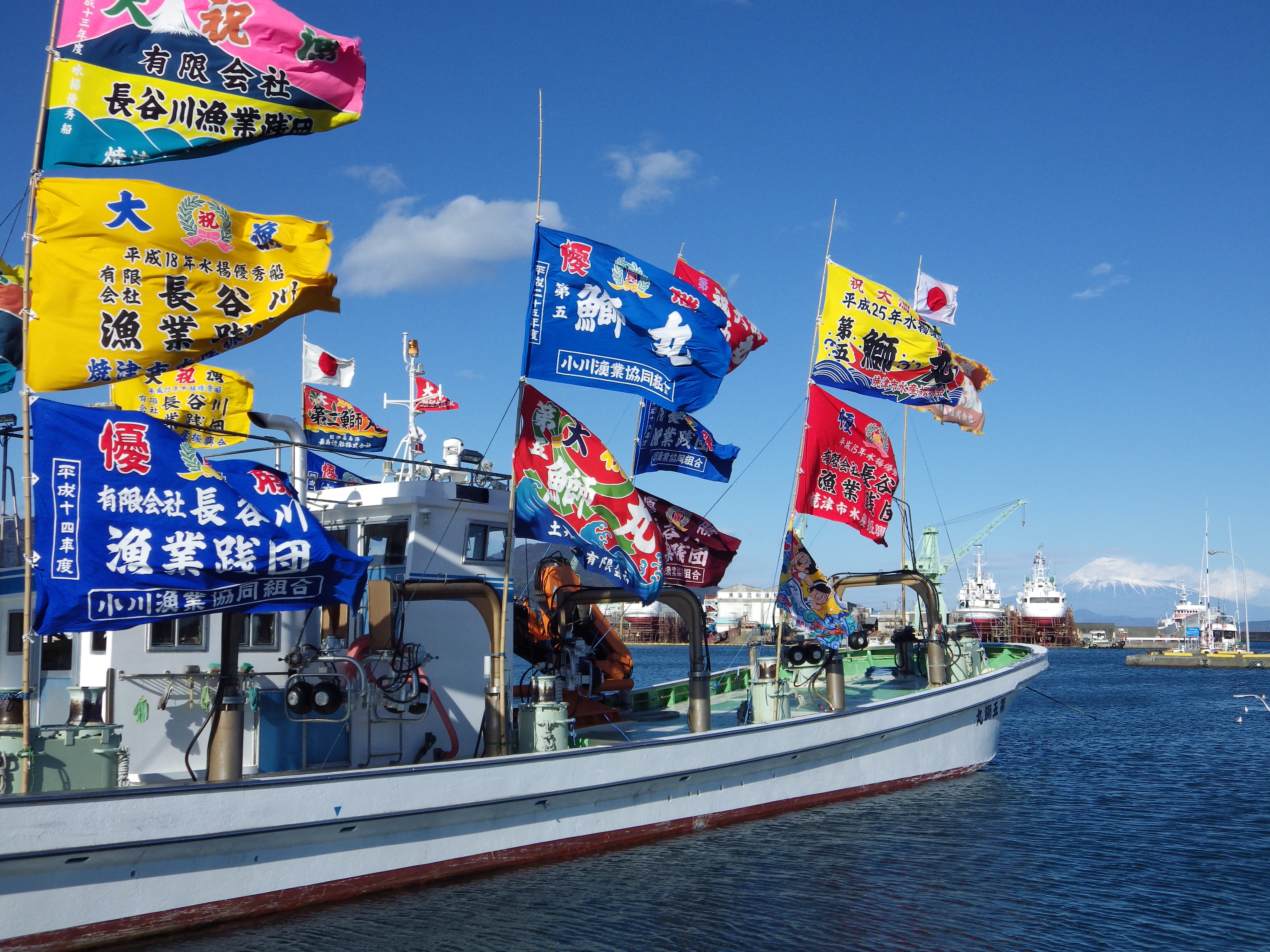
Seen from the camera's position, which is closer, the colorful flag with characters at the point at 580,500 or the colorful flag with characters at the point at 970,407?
the colorful flag with characters at the point at 580,500

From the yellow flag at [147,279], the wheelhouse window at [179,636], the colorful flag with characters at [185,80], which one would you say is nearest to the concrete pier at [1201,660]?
the wheelhouse window at [179,636]

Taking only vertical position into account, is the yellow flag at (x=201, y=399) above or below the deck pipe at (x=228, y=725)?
above

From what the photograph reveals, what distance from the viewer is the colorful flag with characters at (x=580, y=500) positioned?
12977 mm

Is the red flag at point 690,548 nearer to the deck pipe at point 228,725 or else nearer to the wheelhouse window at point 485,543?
the wheelhouse window at point 485,543

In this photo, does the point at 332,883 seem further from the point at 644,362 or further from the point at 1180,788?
the point at 1180,788

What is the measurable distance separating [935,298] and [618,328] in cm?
982

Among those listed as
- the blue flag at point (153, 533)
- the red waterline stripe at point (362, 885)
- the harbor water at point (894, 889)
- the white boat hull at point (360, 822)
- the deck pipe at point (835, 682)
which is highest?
the blue flag at point (153, 533)

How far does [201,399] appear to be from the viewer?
755 inches

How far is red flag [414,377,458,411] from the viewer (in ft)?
71.9

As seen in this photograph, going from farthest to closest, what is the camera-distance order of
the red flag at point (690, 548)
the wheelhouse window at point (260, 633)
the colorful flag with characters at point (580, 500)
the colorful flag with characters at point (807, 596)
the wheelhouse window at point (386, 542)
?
the colorful flag with characters at point (807, 596), the red flag at point (690, 548), the wheelhouse window at point (386, 542), the colorful flag with characters at point (580, 500), the wheelhouse window at point (260, 633)

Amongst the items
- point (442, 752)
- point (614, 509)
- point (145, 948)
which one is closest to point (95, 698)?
point (145, 948)

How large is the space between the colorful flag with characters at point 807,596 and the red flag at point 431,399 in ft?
29.2

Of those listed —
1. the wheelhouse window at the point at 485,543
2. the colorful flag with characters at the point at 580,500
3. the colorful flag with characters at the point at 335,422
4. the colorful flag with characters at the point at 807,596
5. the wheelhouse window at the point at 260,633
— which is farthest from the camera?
the colorful flag with characters at the point at 335,422

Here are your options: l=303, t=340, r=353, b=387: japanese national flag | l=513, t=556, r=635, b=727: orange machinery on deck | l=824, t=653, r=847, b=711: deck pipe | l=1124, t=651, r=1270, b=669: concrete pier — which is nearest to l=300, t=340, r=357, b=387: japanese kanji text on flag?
l=303, t=340, r=353, b=387: japanese national flag
